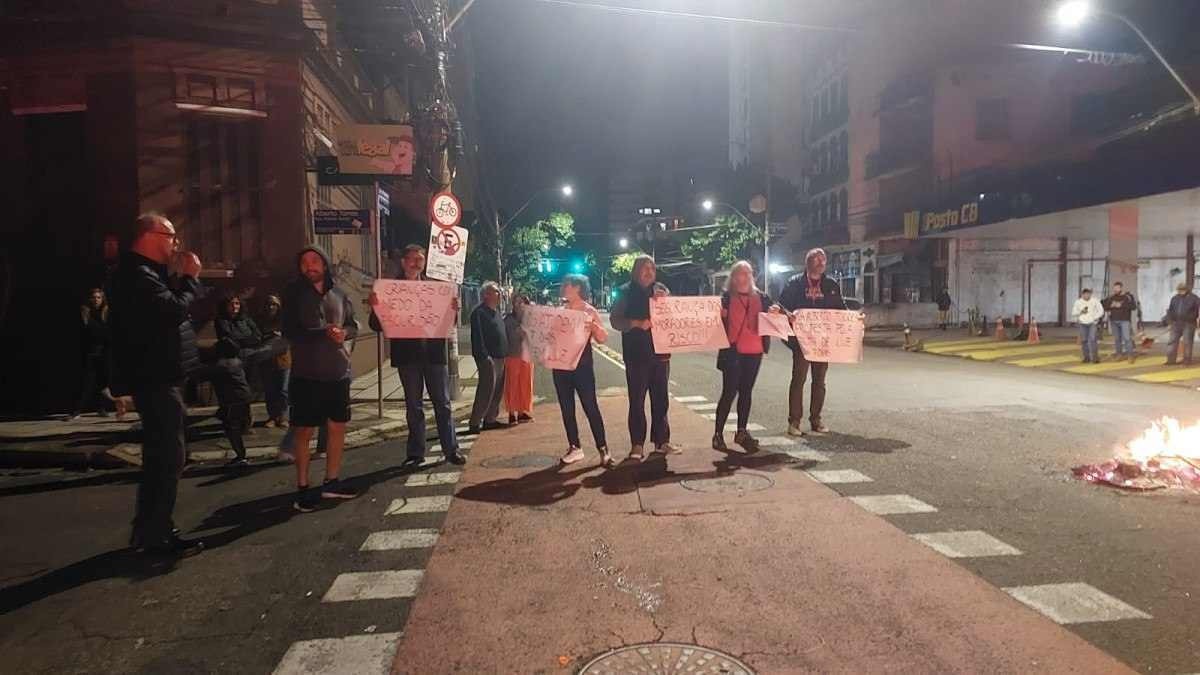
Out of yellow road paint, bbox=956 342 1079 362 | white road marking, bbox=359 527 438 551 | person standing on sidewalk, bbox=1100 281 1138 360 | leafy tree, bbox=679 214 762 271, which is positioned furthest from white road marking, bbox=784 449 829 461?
leafy tree, bbox=679 214 762 271

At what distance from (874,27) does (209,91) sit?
37560 mm

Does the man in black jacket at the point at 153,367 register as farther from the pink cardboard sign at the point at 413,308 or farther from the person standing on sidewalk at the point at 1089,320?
the person standing on sidewalk at the point at 1089,320

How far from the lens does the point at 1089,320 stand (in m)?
16.2

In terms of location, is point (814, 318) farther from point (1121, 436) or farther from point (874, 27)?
point (874, 27)

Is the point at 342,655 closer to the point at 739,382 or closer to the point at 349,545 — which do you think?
the point at 349,545

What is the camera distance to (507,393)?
9.77m

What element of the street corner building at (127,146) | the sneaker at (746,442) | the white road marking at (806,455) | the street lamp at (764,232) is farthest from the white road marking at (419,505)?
the street lamp at (764,232)

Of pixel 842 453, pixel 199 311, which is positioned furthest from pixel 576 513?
pixel 199 311

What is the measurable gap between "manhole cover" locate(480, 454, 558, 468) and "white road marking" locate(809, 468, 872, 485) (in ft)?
8.29

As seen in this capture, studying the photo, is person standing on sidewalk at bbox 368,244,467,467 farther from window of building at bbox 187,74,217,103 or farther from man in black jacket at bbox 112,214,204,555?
window of building at bbox 187,74,217,103

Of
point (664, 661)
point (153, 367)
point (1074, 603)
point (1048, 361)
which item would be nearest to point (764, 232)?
point (1048, 361)

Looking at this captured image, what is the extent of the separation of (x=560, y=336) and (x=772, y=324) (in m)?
2.29

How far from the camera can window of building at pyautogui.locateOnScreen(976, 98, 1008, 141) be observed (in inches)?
1344

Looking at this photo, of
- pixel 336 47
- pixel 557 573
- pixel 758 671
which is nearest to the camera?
pixel 758 671
